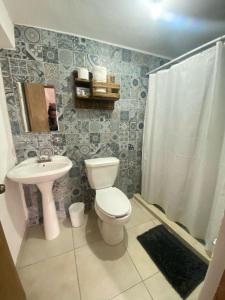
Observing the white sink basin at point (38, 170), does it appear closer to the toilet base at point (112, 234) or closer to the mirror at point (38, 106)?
the mirror at point (38, 106)

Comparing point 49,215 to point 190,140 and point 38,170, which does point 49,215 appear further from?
point 190,140

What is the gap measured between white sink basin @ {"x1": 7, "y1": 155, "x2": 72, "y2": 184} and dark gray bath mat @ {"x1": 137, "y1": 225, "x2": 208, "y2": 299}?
108cm

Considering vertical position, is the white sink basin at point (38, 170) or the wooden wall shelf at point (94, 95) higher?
the wooden wall shelf at point (94, 95)

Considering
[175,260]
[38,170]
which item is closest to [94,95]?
[38,170]

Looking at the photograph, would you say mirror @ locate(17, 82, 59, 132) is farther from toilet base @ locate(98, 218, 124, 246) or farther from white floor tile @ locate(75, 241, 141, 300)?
white floor tile @ locate(75, 241, 141, 300)

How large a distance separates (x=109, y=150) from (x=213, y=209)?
1208mm

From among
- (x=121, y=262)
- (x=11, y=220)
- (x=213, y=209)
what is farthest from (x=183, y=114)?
(x=11, y=220)

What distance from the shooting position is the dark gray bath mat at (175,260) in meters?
1.08

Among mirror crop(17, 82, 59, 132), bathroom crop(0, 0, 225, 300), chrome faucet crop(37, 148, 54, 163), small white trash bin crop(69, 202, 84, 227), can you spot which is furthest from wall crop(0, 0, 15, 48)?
small white trash bin crop(69, 202, 84, 227)

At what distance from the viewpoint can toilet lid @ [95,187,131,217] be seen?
49.4 inches

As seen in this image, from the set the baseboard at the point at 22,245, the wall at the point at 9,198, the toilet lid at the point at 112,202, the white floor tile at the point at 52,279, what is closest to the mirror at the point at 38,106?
the wall at the point at 9,198

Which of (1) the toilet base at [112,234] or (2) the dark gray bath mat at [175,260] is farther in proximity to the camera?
(1) the toilet base at [112,234]

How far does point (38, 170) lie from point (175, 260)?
149cm

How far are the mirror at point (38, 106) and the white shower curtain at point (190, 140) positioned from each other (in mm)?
1148
